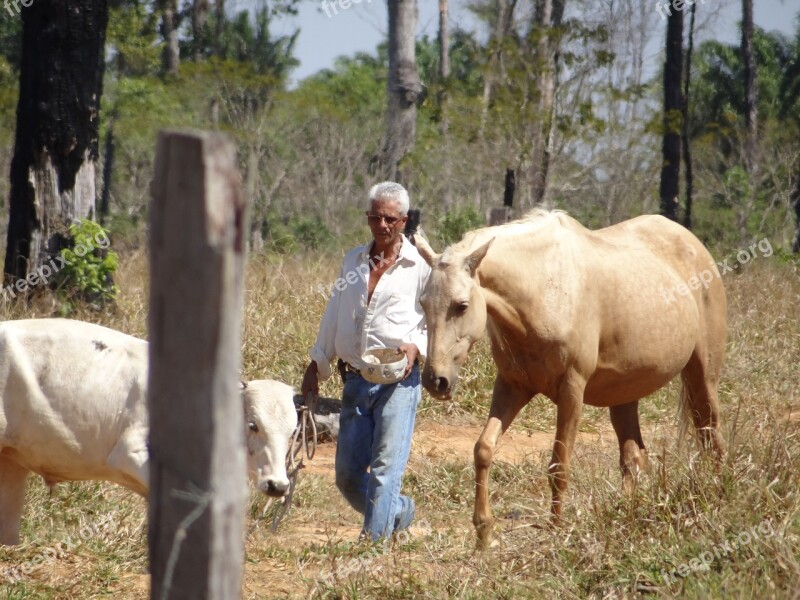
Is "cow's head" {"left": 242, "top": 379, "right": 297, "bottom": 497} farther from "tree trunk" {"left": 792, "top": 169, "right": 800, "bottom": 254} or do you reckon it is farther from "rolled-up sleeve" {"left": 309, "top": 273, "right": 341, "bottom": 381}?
"tree trunk" {"left": 792, "top": 169, "right": 800, "bottom": 254}

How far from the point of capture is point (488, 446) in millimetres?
5441

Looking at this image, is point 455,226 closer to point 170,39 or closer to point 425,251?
point 425,251

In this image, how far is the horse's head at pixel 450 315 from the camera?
4996 millimetres

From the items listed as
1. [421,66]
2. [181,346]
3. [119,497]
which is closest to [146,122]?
[421,66]

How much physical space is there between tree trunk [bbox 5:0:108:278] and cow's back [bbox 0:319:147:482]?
475cm

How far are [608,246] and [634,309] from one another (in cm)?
45

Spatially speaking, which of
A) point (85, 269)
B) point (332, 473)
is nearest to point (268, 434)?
point (332, 473)

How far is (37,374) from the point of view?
14.4 ft

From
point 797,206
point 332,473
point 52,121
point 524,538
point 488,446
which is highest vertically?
point 797,206

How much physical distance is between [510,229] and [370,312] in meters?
1.04

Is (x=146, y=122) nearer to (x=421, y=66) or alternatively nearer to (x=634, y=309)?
(x=421, y=66)

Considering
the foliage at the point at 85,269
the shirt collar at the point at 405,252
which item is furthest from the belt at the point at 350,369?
the foliage at the point at 85,269

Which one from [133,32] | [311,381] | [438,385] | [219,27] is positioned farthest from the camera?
[219,27]

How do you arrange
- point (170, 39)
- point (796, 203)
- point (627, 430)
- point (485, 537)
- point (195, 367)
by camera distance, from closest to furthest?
point (195, 367) → point (485, 537) → point (627, 430) → point (796, 203) → point (170, 39)
